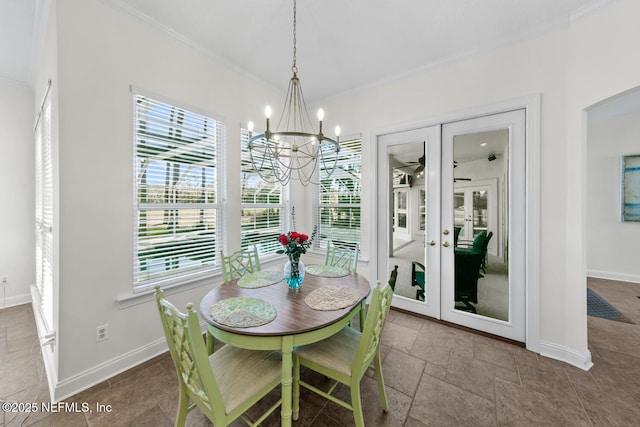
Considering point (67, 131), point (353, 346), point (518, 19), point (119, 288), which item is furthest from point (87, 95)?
→ point (518, 19)

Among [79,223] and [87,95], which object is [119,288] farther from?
[87,95]

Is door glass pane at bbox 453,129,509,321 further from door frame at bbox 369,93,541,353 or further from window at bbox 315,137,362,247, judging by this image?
window at bbox 315,137,362,247

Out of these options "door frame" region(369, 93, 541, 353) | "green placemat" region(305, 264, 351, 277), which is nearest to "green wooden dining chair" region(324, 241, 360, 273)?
"green placemat" region(305, 264, 351, 277)

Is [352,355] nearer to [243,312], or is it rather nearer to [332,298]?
[332,298]

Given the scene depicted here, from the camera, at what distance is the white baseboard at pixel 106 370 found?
1.73 meters

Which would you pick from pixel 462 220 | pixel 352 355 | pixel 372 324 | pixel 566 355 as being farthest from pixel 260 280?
pixel 566 355

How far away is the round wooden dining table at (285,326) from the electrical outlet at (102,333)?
0.90 m

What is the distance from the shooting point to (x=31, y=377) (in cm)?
192

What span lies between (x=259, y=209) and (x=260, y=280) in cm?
141

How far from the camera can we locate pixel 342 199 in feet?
11.7

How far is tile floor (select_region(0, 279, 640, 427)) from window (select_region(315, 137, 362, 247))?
5.16ft

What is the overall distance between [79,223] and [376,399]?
2582mm

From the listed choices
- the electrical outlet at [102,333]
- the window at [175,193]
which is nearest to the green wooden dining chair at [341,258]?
the window at [175,193]

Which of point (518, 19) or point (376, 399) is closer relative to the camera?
point (376, 399)
